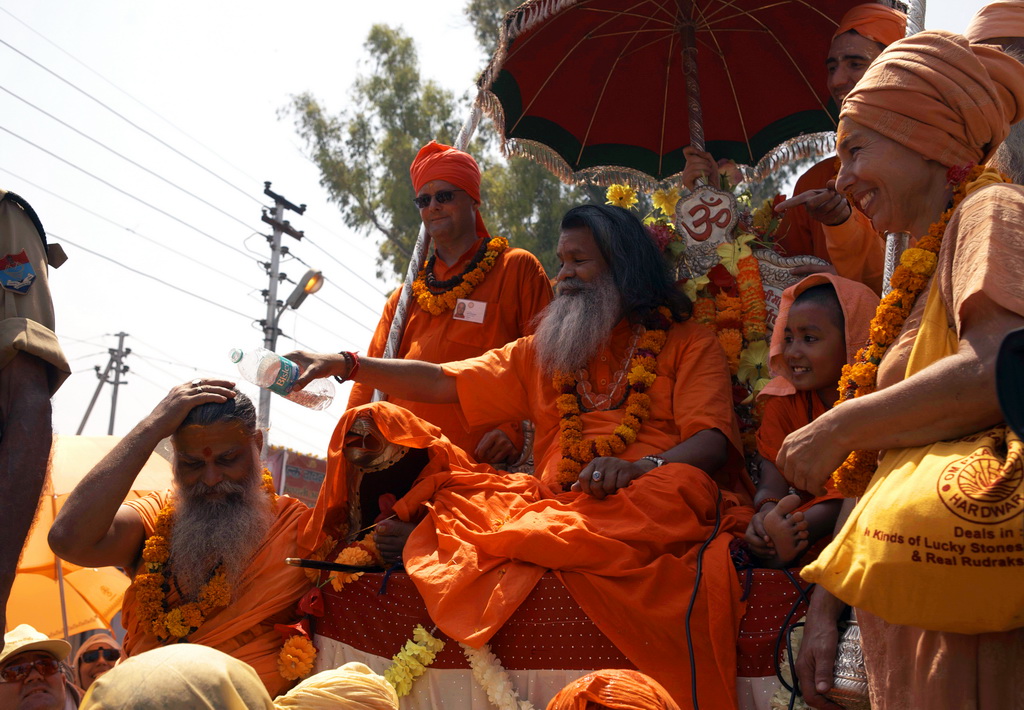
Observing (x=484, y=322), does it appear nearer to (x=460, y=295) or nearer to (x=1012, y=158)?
(x=460, y=295)

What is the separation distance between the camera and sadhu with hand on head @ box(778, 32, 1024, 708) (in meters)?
2.16

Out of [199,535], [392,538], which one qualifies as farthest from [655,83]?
[199,535]

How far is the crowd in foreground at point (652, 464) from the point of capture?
84.4 inches

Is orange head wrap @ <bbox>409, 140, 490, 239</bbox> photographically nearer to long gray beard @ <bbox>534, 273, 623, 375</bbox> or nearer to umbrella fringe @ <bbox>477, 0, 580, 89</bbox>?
umbrella fringe @ <bbox>477, 0, 580, 89</bbox>

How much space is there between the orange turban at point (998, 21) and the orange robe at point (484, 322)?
2279 millimetres

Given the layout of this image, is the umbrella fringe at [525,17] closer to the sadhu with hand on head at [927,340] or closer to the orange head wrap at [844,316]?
the orange head wrap at [844,316]

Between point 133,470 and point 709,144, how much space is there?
143 inches

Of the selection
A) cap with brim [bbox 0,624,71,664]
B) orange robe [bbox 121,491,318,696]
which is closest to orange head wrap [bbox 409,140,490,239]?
orange robe [bbox 121,491,318,696]

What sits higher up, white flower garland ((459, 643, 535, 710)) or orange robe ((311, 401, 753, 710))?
orange robe ((311, 401, 753, 710))

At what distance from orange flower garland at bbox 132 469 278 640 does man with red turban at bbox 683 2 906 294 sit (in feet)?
9.33

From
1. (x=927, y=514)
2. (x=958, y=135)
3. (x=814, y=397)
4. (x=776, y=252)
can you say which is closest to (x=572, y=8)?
(x=776, y=252)

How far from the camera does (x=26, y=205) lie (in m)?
3.11

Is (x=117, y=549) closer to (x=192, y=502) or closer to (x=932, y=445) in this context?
(x=192, y=502)

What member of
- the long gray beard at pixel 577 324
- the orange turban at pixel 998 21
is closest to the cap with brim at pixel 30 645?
the long gray beard at pixel 577 324
